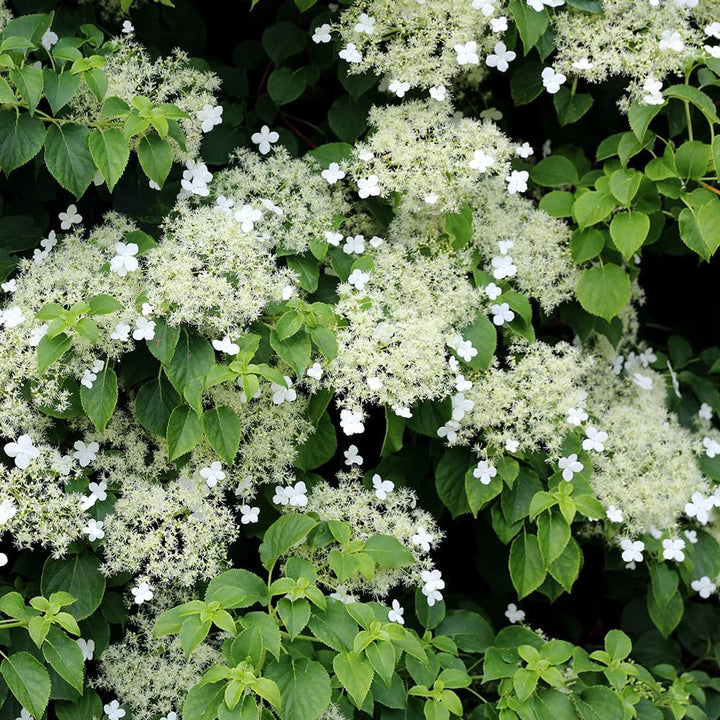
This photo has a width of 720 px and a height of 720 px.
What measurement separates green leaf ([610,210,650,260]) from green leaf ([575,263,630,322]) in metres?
0.12

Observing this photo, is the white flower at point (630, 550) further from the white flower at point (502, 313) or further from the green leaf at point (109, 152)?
the green leaf at point (109, 152)

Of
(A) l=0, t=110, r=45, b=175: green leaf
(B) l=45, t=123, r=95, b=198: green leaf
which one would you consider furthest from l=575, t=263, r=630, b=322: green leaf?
(A) l=0, t=110, r=45, b=175: green leaf

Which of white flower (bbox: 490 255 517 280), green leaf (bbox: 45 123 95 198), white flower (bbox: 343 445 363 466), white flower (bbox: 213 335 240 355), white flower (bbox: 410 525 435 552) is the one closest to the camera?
white flower (bbox: 213 335 240 355)

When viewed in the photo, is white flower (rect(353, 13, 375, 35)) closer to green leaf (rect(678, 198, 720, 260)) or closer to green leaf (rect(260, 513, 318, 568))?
green leaf (rect(678, 198, 720, 260))

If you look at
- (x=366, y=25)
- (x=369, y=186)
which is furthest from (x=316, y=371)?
(x=366, y=25)

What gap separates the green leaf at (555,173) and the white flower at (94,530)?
1609mm

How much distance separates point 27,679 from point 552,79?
6.85ft

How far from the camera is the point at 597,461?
2.78 metres

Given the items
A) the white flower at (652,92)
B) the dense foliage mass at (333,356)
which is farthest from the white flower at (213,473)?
the white flower at (652,92)

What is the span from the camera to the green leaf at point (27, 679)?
2.06 metres

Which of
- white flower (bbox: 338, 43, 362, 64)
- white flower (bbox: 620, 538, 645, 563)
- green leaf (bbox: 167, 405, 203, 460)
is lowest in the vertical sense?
white flower (bbox: 620, 538, 645, 563)

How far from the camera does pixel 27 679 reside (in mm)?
2084

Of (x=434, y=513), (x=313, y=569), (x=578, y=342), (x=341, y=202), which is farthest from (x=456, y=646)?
(x=341, y=202)

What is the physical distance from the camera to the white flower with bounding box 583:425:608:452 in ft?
8.75
